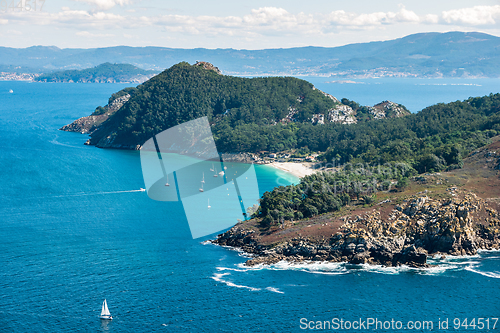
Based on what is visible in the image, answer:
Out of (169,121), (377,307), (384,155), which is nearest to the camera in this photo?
(377,307)

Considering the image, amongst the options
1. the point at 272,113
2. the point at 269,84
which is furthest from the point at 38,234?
the point at 269,84

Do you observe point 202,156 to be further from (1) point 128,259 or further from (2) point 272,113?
(1) point 128,259

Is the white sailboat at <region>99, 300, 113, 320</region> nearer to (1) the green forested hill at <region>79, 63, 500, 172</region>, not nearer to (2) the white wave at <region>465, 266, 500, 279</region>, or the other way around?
(2) the white wave at <region>465, 266, 500, 279</region>

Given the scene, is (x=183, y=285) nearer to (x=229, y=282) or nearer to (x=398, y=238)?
(x=229, y=282)

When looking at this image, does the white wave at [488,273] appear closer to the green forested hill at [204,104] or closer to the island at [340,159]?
the island at [340,159]

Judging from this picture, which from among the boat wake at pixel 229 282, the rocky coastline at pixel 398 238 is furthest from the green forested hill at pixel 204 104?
the boat wake at pixel 229 282

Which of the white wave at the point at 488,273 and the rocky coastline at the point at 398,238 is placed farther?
the rocky coastline at the point at 398,238

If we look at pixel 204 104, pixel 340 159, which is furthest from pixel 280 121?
pixel 340 159
